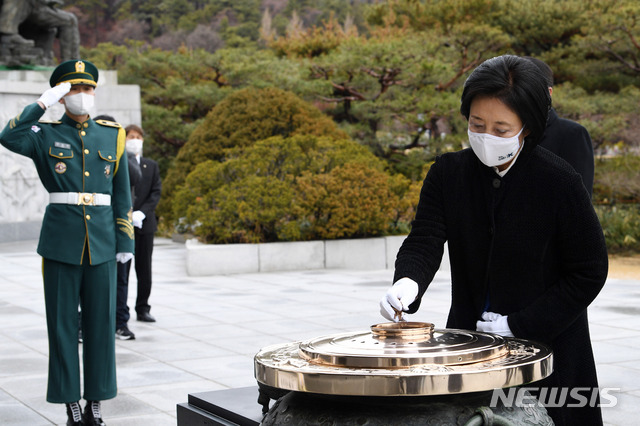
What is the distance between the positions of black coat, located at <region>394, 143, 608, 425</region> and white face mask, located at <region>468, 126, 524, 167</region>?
0.06m

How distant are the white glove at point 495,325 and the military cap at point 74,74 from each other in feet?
9.40

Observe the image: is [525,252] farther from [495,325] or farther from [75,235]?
[75,235]

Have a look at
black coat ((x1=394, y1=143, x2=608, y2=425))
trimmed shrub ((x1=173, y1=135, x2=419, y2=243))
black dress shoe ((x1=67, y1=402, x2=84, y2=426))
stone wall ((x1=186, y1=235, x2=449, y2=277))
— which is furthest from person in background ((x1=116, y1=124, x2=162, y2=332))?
black coat ((x1=394, y1=143, x2=608, y2=425))

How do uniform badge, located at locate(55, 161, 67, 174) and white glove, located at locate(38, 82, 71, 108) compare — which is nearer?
white glove, located at locate(38, 82, 71, 108)

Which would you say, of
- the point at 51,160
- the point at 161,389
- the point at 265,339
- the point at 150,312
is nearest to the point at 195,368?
the point at 161,389

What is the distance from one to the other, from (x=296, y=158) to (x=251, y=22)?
31893 mm

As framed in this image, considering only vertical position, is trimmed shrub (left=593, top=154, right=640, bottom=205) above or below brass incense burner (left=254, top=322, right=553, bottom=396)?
above

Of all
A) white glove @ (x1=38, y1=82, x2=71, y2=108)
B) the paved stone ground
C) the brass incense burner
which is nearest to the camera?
the brass incense burner

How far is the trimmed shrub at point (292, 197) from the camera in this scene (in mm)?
10805

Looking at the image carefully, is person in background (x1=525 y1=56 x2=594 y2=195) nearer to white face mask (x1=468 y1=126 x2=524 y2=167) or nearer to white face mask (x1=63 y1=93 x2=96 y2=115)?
white face mask (x1=468 y1=126 x2=524 y2=167)

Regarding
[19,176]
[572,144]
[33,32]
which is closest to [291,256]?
[19,176]

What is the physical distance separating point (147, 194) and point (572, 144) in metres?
4.35

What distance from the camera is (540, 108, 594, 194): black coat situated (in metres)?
3.82

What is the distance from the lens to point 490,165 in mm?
2211
